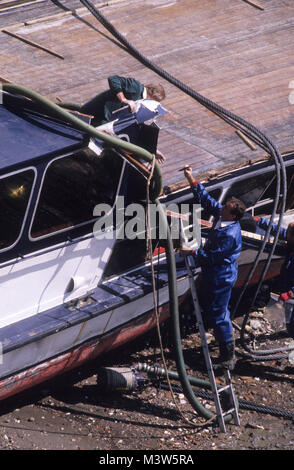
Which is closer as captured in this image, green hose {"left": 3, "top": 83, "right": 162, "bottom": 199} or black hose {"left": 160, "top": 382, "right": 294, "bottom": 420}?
green hose {"left": 3, "top": 83, "right": 162, "bottom": 199}

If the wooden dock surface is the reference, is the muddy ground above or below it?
below

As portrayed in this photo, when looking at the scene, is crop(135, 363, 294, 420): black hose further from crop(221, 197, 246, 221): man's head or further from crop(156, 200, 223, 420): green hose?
crop(221, 197, 246, 221): man's head

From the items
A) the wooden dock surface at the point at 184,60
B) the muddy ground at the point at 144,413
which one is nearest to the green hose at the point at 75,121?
the wooden dock surface at the point at 184,60

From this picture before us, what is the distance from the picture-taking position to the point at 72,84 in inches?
321

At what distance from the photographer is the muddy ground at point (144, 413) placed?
638cm

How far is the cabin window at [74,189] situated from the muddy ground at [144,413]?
185 cm

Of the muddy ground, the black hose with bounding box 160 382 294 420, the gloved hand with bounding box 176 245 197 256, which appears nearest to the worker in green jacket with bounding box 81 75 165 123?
the gloved hand with bounding box 176 245 197 256

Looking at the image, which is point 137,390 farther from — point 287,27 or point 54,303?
point 287,27

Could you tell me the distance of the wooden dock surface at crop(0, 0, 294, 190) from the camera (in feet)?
24.7

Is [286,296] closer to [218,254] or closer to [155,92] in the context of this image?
[218,254]

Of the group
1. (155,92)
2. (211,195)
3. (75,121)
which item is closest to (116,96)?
(155,92)

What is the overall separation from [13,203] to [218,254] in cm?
208

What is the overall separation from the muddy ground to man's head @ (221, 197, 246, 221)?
5.82 feet
